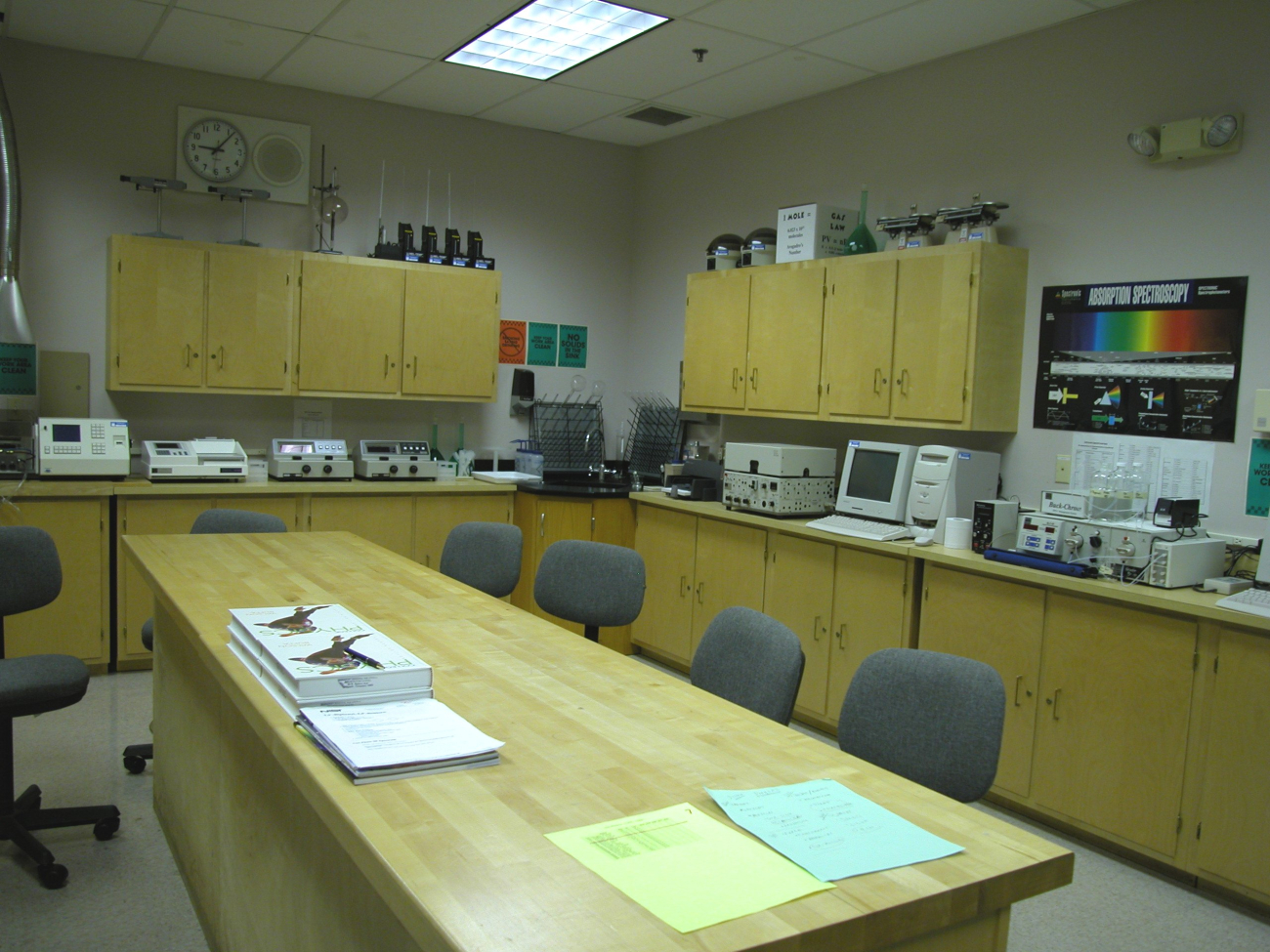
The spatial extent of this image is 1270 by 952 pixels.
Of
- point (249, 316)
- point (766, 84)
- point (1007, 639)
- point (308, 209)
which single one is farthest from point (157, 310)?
point (1007, 639)

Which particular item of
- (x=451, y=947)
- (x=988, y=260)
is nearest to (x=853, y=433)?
(x=988, y=260)

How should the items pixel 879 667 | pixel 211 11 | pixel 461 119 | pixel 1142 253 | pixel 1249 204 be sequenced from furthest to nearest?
pixel 461 119 → pixel 211 11 → pixel 1142 253 → pixel 1249 204 → pixel 879 667

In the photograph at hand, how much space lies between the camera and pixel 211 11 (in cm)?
439

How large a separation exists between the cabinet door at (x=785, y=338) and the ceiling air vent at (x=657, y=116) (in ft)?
4.36

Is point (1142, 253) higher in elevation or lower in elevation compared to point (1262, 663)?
higher

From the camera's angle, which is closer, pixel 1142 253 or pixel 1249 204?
pixel 1249 204

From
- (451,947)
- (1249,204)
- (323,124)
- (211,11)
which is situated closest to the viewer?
(451,947)

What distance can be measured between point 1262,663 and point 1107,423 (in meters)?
1.25

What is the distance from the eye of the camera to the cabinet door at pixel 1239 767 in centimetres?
293

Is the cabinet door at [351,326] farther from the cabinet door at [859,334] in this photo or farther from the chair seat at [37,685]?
the chair seat at [37,685]

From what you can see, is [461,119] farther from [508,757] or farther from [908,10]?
[508,757]

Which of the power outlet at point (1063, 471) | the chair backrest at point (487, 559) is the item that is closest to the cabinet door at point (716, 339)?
the power outlet at point (1063, 471)

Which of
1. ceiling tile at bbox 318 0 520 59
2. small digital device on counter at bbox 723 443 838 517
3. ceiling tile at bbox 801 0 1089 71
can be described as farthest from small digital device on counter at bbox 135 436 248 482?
ceiling tile at bbox 801 0 1089 71

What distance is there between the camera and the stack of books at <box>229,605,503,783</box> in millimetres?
1590
